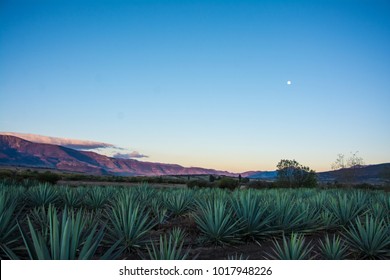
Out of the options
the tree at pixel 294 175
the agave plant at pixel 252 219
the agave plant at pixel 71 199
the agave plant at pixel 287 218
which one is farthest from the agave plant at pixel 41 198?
the tree at pixel 294 175

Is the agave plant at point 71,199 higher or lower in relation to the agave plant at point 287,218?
lower

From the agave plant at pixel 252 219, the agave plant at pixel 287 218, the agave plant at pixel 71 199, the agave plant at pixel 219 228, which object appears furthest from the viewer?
the agave plant at pixel 71 199

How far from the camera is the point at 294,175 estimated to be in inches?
1340

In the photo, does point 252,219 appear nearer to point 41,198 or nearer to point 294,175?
point 41,198

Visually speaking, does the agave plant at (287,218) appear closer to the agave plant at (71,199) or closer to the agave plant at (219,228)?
the agave plant at (219,228)

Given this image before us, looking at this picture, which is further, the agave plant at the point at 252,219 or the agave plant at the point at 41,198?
the agave plant at the point at 41,198

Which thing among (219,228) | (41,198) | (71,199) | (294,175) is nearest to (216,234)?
(219,228)

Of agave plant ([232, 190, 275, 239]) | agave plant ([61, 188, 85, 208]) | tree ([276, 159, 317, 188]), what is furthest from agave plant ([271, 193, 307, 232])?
tree ([276, 159, 317, 188])

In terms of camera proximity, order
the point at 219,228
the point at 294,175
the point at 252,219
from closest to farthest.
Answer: the point at 219,228 < the point at 252,219 < the point at 294,175

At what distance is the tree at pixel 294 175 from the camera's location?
33.4 meters

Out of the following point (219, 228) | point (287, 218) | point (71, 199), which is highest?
point (287, 218)

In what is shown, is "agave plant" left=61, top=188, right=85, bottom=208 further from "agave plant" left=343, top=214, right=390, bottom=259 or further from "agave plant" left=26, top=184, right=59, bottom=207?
"agave plant" left=343, top=214, right=390, bottom=259
